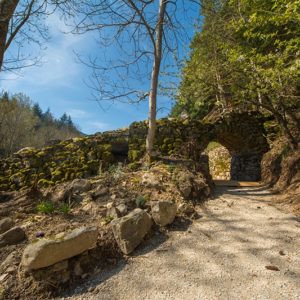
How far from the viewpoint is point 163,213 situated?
126 inches

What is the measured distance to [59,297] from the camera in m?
2.09

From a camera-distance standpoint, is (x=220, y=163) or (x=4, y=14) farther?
→ (x=220, y=163)

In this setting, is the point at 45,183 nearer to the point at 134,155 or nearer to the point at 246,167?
the point at 134,155

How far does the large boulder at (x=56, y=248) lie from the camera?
7.23 ft

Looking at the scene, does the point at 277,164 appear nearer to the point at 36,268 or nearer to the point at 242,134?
the point at 242,134

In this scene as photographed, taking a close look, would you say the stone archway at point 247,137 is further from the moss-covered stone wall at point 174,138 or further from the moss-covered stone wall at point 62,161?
the moss-covered stone wall at point 62,161

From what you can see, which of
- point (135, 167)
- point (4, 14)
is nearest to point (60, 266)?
point (135, 167)

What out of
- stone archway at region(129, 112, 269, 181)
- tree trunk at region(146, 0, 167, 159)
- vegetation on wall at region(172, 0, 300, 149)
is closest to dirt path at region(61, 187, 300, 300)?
tree trunk at region(146, 0, 167, 159)

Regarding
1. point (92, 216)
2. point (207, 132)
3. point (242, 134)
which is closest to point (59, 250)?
point (92, 216)

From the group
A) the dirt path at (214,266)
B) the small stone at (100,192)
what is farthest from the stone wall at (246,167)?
the small stone at (100,192)

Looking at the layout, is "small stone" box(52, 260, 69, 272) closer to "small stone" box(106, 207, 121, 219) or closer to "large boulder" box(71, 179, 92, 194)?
"small stone" box(106, 207, 121, 219)

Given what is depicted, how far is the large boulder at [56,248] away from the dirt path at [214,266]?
1.09 feet

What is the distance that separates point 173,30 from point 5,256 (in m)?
5.29

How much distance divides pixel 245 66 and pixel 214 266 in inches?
196
